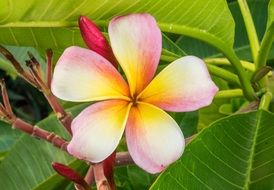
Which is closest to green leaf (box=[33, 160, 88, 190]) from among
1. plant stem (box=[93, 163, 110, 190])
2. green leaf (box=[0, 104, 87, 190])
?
green leaf (box=[0, 104, 87, 190])

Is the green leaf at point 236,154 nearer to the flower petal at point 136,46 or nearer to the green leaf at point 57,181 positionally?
the flower petal at point 136,46

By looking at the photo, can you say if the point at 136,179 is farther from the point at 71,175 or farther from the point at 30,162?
the point at 71,175

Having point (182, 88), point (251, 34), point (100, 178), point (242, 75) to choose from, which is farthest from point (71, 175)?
point (251, 34)

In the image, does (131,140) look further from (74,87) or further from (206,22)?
(206,22)

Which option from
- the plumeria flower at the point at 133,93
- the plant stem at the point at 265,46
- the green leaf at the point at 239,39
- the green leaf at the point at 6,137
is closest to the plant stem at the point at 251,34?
the plant stem at the point at 265,46

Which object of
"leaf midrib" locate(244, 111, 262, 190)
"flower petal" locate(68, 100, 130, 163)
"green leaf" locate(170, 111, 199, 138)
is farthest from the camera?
"green leaf" locate(170, 111, 199, 138)

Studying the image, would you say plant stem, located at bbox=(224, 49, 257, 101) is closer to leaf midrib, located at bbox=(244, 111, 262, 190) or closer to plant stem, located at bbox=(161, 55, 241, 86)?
plant stem, located at bbox=(161, 55, 241, 86)
